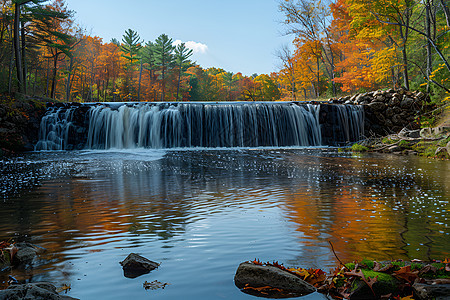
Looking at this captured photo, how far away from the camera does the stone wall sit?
25.3m

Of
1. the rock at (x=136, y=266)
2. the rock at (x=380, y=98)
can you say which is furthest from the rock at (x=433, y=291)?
the rock at (x=380, y=98)

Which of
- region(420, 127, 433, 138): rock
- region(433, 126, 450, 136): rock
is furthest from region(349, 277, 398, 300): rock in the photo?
region(420, 127, 433, 138): rock

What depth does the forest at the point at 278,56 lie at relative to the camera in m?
26.3

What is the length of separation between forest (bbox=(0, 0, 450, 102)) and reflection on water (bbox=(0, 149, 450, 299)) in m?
4.92

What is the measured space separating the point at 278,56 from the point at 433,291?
51.8 m

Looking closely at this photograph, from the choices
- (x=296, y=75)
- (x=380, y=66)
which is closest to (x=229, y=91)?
(x=296, y=75)

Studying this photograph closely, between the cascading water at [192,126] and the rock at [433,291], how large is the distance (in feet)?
74.9

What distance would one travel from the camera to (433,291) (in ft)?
7.91

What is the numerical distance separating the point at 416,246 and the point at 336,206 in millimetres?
2275

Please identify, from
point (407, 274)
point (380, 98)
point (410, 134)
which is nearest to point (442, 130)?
point (410, 134)

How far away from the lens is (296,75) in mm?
53062

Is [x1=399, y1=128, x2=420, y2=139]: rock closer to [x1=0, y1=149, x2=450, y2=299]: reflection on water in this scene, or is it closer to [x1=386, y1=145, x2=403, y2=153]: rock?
[x1=386, y1=145, x2=403, y2=153]: rock

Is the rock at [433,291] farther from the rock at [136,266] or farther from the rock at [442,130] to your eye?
the rock at [442,130]

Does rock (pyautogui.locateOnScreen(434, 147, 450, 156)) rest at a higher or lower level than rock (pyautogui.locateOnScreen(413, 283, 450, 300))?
higher
